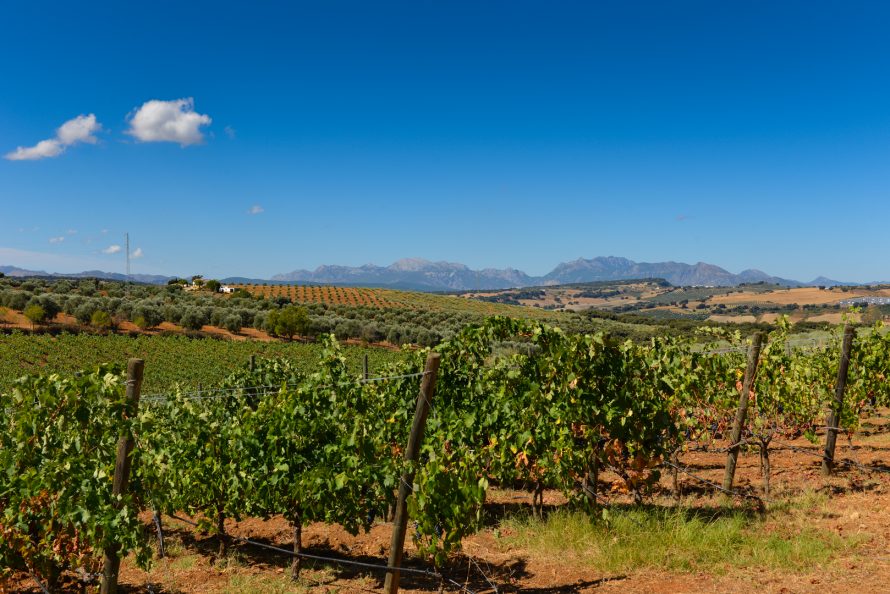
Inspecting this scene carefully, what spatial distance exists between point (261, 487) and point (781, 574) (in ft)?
Result: 18.9

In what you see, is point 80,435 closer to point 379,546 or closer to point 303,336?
point 379,546

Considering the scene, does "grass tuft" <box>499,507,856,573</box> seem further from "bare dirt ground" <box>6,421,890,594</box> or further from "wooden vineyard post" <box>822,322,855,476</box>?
"wooden vineyard post" <box>822,322,855,476</box>

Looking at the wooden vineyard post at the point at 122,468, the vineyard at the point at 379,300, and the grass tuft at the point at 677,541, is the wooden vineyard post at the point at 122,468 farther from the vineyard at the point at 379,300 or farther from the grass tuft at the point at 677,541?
the vineyard at the point at 379,300

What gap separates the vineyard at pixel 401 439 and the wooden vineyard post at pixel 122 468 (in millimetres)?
29

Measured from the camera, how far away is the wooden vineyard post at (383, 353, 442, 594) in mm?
5098

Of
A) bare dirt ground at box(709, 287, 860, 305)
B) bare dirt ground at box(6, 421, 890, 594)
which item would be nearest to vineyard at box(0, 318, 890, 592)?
bare dirt ground at box(6, 421, 890, 594)

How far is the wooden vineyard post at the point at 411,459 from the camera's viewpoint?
5098mm

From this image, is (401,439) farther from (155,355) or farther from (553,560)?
(155,355)

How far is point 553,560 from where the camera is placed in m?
6.62

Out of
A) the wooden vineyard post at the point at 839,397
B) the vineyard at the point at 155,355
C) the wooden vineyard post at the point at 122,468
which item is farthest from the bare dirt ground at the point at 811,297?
the wooden vineyard post at the point at 122,468

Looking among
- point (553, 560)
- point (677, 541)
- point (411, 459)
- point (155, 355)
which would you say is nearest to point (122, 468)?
point (411, 459)

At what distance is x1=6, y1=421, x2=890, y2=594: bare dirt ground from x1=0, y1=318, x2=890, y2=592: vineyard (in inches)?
11.5

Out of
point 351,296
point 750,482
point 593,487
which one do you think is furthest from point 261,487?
point 351,296

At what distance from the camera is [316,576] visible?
697 centimetres
